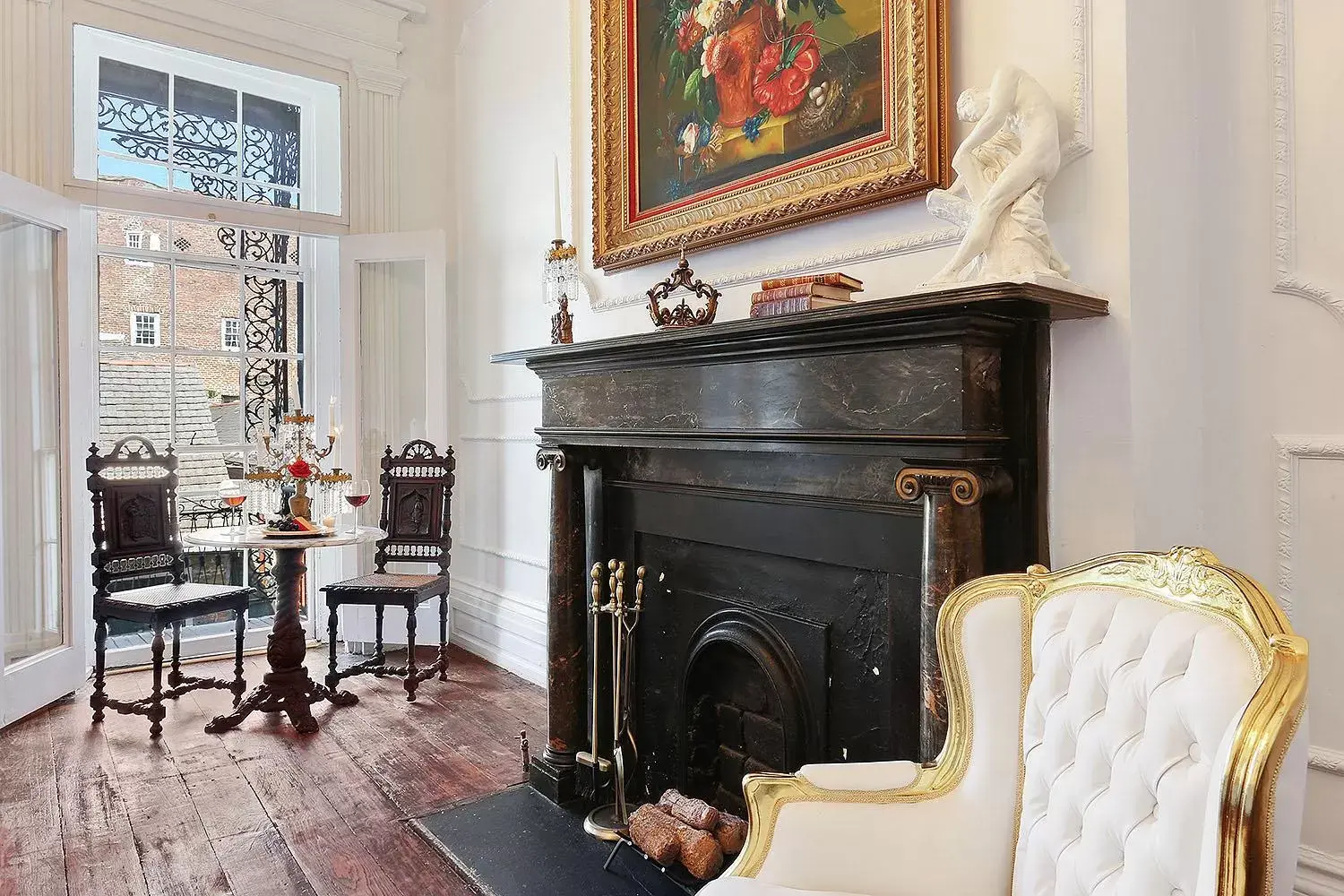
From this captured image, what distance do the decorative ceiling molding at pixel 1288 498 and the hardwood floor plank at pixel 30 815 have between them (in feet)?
9.87

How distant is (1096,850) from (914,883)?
322mm

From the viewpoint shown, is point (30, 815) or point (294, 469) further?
point (294, 469)

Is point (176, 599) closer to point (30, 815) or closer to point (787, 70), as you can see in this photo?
point (30, 815)

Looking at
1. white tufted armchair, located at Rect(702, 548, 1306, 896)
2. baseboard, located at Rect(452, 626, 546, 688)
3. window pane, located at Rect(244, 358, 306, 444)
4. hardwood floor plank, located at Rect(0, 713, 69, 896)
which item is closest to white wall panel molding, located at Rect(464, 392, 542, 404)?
window pane, located at Rect(244, 358, 306, 444)

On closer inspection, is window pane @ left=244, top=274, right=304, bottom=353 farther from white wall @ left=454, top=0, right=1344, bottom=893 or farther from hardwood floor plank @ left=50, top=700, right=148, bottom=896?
white wall @ left=454, top=0, right=1344, bottom=893

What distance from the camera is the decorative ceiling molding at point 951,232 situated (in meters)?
1.81

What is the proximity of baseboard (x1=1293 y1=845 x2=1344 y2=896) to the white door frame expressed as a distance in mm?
3906

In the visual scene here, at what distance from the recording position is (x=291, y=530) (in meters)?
3.56

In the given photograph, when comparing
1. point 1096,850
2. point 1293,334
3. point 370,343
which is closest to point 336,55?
point 370,343

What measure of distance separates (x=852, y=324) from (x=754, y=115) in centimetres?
112

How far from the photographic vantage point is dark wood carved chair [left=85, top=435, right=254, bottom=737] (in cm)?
345

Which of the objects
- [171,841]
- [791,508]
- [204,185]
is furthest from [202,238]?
[791,508]

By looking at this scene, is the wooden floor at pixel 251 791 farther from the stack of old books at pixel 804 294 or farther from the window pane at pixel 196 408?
the stack of old books at pixel 804 294

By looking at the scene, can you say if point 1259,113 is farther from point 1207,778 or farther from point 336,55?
point 336,55
